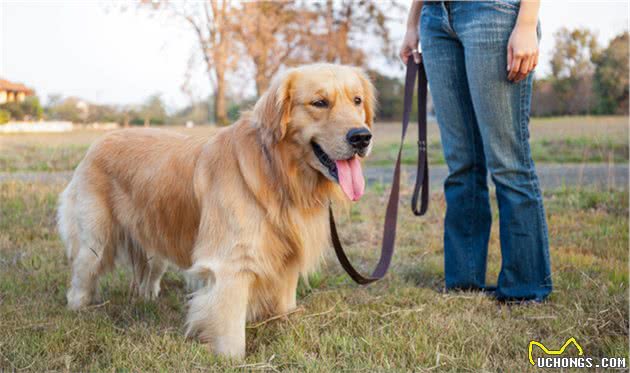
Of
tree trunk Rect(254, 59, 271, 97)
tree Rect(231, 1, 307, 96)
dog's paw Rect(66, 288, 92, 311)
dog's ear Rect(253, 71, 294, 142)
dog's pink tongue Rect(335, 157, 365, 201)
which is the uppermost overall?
tree Rect(231, 1, 307, 96)

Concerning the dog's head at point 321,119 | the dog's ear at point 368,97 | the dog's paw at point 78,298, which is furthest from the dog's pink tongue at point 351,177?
the dog's paw at point 78,298

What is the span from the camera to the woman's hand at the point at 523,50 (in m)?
2.72

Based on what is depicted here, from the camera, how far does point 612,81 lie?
10.8m

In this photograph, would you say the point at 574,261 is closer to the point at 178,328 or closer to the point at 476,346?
the point at 476,346

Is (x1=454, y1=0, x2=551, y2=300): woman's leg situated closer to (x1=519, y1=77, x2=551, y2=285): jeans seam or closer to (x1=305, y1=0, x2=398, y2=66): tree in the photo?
(x1=519, y1=77, x2=551, y2=285): jeans seam

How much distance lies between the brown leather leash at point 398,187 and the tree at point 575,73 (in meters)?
6.72

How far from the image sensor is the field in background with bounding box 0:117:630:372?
7.89ft

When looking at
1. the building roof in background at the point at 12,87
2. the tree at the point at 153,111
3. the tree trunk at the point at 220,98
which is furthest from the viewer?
the tree at the point at 153,111

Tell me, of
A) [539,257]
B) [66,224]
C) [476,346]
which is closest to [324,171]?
[476,346]

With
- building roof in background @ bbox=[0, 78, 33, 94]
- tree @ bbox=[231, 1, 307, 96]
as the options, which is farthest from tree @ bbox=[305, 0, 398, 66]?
building roof in background @ bbox=[0, 78, 33, 94]

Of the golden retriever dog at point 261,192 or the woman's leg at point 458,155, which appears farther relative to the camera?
the woman's leg at point 458,155

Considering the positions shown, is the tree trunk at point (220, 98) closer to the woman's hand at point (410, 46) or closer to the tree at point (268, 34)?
the tree at point (268, 34)

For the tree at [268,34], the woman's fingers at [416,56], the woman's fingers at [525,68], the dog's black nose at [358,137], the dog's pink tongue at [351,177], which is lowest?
the dog's pink tongue at [351,177]

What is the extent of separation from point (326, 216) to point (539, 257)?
1.29 m
